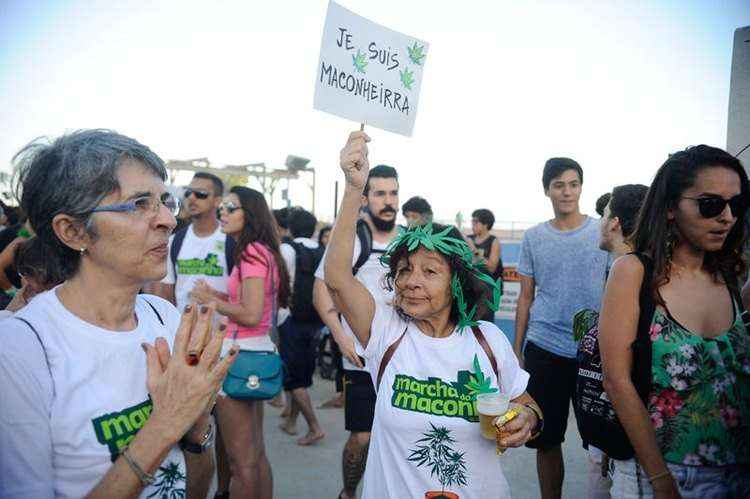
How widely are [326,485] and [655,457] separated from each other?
297 centimetres

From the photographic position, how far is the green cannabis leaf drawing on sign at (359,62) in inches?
100

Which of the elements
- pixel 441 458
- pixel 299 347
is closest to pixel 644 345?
pixel 441 458

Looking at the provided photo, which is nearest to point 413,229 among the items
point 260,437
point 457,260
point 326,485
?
point 457,260

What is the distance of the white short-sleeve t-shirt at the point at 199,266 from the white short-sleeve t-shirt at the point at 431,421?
6.17 ft

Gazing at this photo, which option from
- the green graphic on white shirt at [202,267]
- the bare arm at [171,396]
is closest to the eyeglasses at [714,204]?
the bare arm at [171,396]

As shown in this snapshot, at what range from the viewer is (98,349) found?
156 centimetres

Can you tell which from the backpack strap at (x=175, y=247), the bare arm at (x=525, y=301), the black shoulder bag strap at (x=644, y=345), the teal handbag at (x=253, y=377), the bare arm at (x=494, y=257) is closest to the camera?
the black shoulder bag strap at (x=644, y=345)

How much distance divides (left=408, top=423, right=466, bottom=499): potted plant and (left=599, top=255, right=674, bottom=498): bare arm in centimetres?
67

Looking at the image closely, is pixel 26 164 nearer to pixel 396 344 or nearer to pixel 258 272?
pixel 396 344

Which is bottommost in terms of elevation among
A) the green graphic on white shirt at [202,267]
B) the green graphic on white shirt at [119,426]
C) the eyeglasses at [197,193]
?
the green graphic on white shirt at [119,426]

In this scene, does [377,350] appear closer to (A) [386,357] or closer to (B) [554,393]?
(A) [386,357]

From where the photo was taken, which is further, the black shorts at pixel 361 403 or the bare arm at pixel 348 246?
the black shorts at pixel 361 403

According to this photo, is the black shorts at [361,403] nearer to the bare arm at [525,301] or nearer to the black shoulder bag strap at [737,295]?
the bare arm at [525,301]

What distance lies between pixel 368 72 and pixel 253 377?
1968 mm
